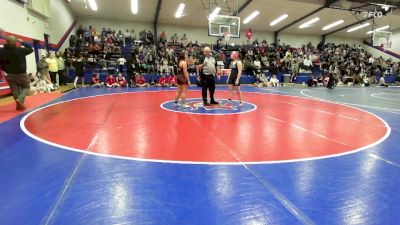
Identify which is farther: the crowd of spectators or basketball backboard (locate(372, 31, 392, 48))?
basketball backboard (locate(372, 31, 392, 48))

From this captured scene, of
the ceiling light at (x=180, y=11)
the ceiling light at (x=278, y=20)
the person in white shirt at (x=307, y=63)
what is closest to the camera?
the ceiling light at (x=180, y=11)

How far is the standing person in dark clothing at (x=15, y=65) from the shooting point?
664 cm

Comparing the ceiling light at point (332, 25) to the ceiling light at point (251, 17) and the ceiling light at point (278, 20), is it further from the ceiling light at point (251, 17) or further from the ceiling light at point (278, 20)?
the ceiling light at point (251, 17)

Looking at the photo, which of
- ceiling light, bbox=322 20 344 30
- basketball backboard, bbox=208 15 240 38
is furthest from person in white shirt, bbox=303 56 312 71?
basketball backboard, bbox=208 15 240 38

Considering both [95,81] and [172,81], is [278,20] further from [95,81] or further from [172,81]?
[95,81]

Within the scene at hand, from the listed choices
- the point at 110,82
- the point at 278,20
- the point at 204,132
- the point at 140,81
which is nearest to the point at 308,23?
the point at 278,20

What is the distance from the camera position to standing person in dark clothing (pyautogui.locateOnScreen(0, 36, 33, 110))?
21.8 ft

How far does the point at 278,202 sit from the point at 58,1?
2010cm

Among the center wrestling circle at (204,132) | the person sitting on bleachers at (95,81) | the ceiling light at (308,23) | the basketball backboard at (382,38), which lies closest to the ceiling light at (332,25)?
the ceiling light at (308,23)

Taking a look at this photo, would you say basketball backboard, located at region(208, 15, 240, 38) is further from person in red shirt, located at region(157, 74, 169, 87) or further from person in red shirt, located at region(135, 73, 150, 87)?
person in red shirt, located at region(135, 73, 150, 87)

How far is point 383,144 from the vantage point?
4684 millimetres

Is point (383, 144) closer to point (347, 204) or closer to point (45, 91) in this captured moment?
point (347, 204)

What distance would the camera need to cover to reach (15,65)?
266 inches

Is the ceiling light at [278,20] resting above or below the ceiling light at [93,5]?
below
